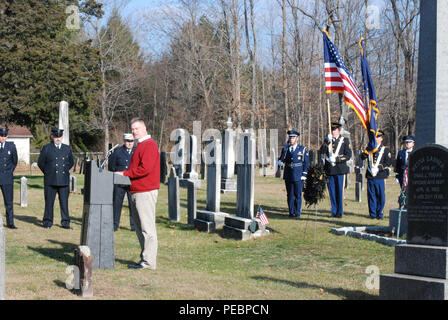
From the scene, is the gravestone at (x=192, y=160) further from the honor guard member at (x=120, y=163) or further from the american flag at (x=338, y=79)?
the american flag at (x=338, y=79)

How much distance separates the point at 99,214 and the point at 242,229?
396cm

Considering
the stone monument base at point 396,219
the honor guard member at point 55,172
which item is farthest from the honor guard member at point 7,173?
the stone monument base at point 396,219

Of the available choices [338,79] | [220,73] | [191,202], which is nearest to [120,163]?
[191,202]

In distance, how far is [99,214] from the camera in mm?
8648

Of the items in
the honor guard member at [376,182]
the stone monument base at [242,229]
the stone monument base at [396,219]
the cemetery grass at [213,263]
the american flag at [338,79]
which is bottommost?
A: the cemetery grass at [213,263]

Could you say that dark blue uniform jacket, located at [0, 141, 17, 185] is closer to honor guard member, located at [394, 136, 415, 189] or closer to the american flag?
the american flag

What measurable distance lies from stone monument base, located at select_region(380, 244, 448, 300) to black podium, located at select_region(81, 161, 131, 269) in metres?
3.94

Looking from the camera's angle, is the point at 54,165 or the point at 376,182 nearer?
the point at 54,165

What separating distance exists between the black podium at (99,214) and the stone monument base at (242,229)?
3.76 m

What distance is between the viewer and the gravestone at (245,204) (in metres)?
11.9

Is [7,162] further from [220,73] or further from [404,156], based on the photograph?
[220,73]

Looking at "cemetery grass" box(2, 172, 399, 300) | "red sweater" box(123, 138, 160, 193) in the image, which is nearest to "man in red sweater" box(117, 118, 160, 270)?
"red sweater" box(123, 138, 160, 193)
